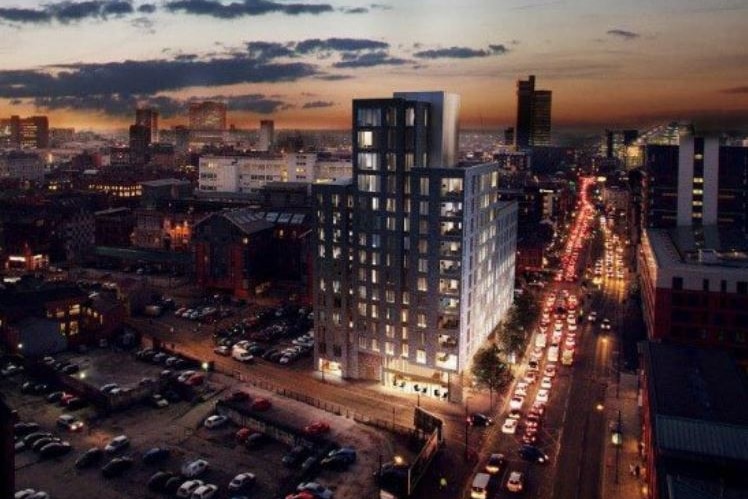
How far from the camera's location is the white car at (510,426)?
53.0 metres

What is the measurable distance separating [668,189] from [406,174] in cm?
7646

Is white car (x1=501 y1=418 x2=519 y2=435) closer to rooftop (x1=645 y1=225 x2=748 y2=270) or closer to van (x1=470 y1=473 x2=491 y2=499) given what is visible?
van (x1=470 y1=473 x2=491 y2=499)

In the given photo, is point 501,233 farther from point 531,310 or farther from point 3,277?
point 3,277

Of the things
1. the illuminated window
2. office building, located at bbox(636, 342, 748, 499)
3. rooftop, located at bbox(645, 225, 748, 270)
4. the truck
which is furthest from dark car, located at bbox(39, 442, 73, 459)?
rooftop, located at bbox(645, 225, 748, 270)

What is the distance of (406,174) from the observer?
201 feet

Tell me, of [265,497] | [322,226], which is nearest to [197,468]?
[265,497]

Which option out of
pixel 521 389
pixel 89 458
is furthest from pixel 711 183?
pixel 89 458

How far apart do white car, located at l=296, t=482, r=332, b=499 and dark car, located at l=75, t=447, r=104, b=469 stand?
50.6 ft

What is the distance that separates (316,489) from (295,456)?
580 cm

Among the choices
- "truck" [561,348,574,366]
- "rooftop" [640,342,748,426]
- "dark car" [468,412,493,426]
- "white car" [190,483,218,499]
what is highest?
"rooftop" [640,342,748,426]

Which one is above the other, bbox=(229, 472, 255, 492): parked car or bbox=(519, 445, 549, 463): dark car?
bbox=(519, 445, 549, 463): dark car

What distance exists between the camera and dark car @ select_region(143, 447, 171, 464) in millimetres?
47891

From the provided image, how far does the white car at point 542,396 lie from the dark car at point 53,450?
37615 mm

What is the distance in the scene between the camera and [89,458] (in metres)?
47.6
